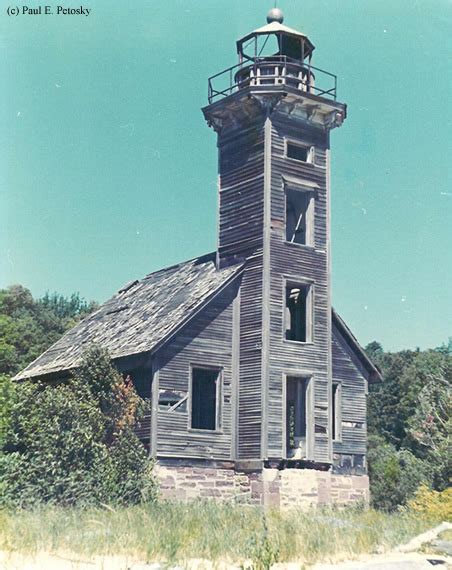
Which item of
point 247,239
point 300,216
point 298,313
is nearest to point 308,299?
point 298,313

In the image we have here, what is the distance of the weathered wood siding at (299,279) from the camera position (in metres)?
28.2

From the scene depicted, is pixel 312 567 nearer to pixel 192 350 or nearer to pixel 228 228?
pixel 192 350

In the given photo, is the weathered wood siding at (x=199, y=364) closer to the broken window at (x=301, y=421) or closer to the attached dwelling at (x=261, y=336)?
the attached dwelling at (x=261, y=336)

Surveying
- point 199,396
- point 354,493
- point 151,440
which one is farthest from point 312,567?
point 354,493

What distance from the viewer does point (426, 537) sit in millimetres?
18625

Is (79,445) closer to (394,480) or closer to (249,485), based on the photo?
(249,485)

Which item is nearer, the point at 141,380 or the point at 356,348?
the point at 141,380

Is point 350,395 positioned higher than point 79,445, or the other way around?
point 350,395

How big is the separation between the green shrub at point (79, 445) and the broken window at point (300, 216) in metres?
8.21

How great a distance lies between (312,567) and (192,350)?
13001mm

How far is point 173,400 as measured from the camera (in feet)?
89.7

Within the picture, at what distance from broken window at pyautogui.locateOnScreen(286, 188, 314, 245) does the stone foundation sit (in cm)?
772

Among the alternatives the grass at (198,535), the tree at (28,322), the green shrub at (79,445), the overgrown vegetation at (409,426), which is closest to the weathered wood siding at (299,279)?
the green shrub at (79,445)

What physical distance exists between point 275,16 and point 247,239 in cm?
817
